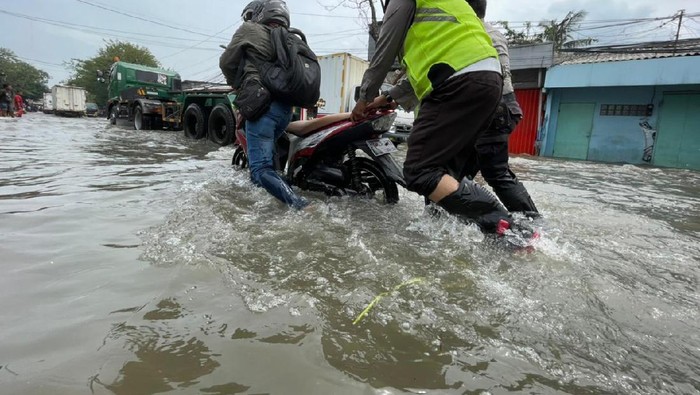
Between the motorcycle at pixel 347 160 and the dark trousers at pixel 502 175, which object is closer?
the dark trousers at pixel 502 175

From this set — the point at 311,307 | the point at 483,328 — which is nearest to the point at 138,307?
the point at 311,307

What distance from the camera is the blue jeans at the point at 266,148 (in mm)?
3381

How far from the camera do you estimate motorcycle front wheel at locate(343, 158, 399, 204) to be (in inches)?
143

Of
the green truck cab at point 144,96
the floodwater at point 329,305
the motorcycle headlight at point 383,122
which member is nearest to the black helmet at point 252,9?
the motorcycle headlight at point 383,122

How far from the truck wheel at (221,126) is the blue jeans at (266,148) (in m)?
6.61

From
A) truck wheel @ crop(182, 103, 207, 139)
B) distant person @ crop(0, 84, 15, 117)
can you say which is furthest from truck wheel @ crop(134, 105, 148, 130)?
distant person @ crop(0, 84, 15, 117)

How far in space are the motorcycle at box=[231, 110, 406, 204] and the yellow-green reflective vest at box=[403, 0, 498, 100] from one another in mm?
1054

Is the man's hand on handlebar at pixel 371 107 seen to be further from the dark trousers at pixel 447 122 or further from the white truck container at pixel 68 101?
the white truck container at pixel 68 101

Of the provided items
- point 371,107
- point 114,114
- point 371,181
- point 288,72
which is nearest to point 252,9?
point 288,72

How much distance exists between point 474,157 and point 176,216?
2.26 metres

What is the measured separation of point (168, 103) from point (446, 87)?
14.5 meters

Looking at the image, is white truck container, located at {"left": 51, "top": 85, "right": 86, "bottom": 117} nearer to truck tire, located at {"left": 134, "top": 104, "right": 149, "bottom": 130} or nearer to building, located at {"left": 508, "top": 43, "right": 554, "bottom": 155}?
truck tire, located at {"left": 134, "top": 104, "right": 149, "bottom": 130}

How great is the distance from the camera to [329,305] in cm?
171

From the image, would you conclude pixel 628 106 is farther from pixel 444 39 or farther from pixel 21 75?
pixel 21 75
